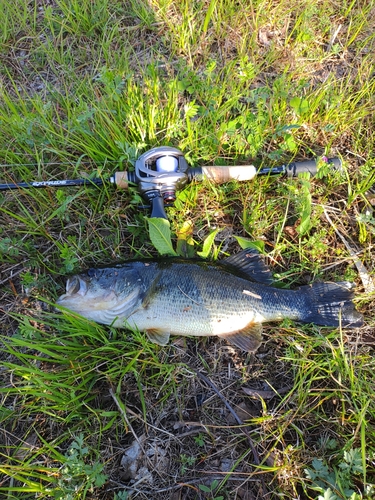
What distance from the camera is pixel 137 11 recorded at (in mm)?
4008

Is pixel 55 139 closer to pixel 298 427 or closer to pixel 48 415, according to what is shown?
pixel 48 415

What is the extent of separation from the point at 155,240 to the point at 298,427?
5.90ft

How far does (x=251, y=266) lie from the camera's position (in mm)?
2990

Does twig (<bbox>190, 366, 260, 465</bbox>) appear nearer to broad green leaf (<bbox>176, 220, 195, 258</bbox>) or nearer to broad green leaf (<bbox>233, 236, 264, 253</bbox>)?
broad green leaf (<bbox>176, 220, 195, 258</bbox>)

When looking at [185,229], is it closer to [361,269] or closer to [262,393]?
[262,393]

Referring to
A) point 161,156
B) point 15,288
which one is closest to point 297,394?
point 161,156

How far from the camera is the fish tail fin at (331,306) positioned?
2.78 m

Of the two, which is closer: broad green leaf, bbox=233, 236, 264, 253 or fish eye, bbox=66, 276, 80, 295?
fish eye, bbox=66, 276, 80, 295

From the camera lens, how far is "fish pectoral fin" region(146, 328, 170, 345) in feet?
8.91

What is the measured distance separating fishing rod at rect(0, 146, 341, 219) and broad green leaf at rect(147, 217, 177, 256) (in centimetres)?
11

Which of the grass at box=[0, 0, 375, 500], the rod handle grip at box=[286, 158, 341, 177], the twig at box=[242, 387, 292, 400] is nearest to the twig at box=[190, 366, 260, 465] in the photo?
the grass at box=[0, 0, 375, 500]

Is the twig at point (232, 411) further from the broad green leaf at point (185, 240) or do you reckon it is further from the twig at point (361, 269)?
the twig at point (361, 269)

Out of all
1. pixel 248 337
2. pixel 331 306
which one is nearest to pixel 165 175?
pixel 248 337

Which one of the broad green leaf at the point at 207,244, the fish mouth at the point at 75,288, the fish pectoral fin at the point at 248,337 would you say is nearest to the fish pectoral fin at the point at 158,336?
the fish pectoral fin at the point at 248,337
